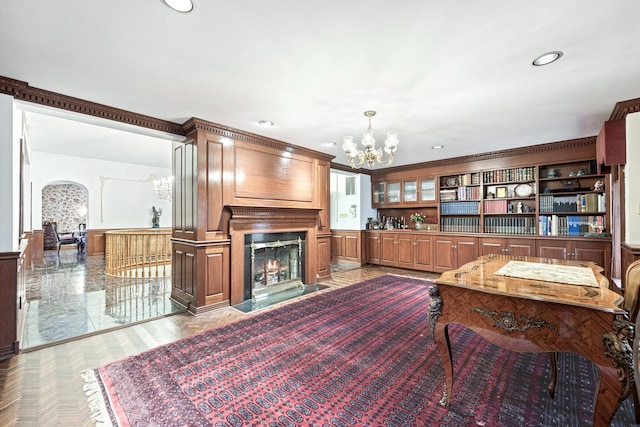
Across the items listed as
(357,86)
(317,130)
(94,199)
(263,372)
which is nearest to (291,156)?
(317,130)

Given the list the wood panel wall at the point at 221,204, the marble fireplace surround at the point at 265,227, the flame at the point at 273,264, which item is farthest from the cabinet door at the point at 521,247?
the flame at the point at 273,264

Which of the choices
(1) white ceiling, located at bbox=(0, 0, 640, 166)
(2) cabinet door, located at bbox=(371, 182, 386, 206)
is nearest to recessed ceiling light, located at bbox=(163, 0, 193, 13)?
(1) white ceiling, located at bbox=(0, 0, 640, 166)

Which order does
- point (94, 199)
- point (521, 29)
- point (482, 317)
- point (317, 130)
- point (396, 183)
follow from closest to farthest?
point (482, 317)
point (521, 29)
point (317, 130)
point (396, 183)
point (94, 199)

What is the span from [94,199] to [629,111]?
11377 millimetres

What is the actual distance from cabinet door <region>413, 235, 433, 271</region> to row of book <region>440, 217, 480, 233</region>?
48cm

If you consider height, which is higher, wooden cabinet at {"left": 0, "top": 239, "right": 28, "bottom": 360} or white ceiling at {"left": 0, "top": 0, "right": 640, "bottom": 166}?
white ceiling at {"left": 0, "top": 0, "right": 640, "bottom": 166}

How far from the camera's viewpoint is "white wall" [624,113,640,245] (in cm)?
297

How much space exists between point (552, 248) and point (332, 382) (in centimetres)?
473

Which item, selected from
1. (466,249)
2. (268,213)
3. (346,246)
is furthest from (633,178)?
(346,246)

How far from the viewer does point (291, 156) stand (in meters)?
4.86

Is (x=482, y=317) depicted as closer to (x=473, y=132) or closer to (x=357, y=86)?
(x=357, y=86)

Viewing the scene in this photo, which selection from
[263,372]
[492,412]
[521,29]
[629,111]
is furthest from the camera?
[629,111]

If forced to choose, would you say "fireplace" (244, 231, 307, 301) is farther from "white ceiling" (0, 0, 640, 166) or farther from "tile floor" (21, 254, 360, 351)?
"white ceiling" (0, 0, 640, 166)

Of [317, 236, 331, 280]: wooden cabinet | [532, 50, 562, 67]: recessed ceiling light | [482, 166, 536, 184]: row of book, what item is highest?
[532, 50, 562, 67]: recessed ceiling light
